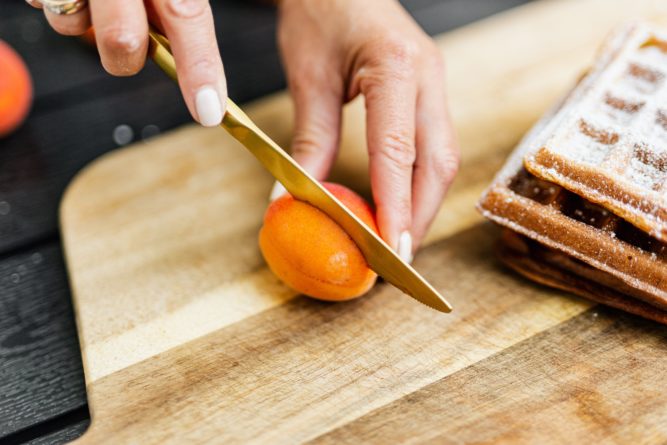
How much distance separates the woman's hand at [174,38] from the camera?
41.3 inches

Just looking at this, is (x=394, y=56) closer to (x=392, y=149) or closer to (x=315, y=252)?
(x=392, y=149)

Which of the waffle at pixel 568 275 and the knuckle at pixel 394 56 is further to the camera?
the knuckle at pixel 394 56

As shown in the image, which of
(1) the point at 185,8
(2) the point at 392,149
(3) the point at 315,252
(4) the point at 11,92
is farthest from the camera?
(4) the point at 11,92

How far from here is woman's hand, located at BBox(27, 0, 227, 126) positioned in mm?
1049

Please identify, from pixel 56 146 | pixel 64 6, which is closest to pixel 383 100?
pixel 64 6

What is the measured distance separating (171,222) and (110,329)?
0.31 m

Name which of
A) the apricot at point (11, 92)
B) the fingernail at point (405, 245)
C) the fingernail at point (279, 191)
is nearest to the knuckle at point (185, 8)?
the fingernail at point (279, 191)

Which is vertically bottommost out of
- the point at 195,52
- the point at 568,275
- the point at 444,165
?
the point at 568,275

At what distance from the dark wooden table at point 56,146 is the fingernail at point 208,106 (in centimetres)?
55

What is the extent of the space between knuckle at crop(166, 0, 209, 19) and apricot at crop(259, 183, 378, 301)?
0.37m

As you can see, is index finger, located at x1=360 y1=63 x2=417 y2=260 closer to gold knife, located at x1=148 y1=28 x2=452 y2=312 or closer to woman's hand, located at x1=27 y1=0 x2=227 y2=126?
gold knife, located at x1=148 y1=28 x2=452 y2=312

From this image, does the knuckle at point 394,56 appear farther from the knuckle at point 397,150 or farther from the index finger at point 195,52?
the index finger at point 195,52

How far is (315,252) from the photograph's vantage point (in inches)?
46.0

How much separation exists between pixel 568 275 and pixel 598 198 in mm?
193
